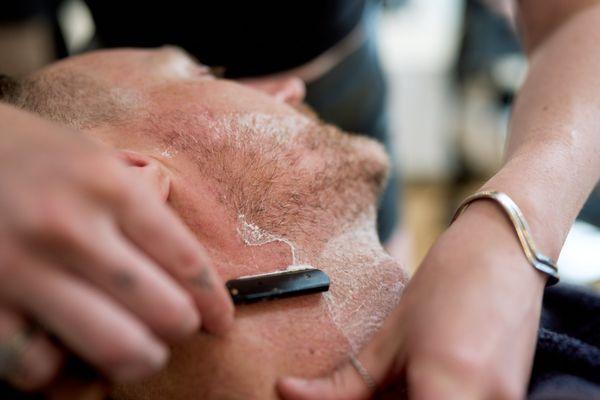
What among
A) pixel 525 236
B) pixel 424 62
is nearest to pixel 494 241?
pixel 525 236

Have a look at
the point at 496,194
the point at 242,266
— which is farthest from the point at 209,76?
the point at 496,194

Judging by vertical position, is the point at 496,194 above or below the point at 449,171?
above

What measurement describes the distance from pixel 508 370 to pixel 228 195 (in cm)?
42

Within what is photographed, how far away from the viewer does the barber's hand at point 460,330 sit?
62 centimetres

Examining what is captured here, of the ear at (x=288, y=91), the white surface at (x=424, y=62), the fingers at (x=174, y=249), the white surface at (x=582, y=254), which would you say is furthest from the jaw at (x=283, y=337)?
the white surface at (x=424, y=62)

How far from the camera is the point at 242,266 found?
784mm

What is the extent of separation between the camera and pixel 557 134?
894 millimetres

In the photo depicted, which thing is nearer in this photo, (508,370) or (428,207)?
(508,370)

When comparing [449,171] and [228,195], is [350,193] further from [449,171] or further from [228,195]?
[449,171]

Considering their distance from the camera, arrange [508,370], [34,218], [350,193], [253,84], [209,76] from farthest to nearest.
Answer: [253,84] < [209,76] < [350,193] < [508,370] < [34,218]

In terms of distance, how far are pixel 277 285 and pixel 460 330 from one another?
0.23 metres

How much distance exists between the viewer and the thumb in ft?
2.21

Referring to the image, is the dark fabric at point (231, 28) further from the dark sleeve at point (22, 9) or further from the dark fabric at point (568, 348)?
the dark sleeve at point (22, 9)

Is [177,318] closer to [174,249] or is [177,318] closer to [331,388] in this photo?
[174,249]
